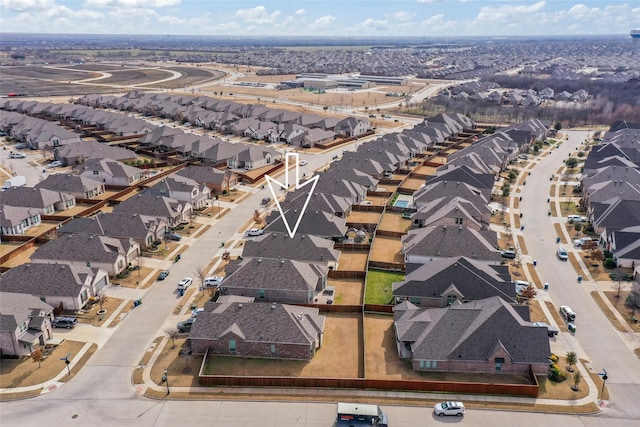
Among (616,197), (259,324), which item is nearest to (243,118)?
(616,197)

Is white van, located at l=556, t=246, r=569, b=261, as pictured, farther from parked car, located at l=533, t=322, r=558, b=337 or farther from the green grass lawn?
the green grass lawn

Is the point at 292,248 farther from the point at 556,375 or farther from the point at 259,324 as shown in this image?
the point at 556,375

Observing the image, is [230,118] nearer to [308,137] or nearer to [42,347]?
[308,137]

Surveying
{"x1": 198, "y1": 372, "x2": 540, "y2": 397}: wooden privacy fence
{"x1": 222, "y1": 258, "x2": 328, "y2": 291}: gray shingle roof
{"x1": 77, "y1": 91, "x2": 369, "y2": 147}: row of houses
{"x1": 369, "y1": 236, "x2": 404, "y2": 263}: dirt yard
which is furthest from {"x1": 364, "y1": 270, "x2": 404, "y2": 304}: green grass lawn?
{"x1": 77, "y1": 91, "x2": 369, "y2": 147}: row of houses

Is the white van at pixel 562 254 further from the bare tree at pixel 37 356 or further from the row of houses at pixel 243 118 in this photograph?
the row of houses at pixel 243 118

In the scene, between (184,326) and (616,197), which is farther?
(616,197)

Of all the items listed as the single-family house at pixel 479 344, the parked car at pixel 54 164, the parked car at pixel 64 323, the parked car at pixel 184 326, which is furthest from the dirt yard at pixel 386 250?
the parked car at pixel 54 164
